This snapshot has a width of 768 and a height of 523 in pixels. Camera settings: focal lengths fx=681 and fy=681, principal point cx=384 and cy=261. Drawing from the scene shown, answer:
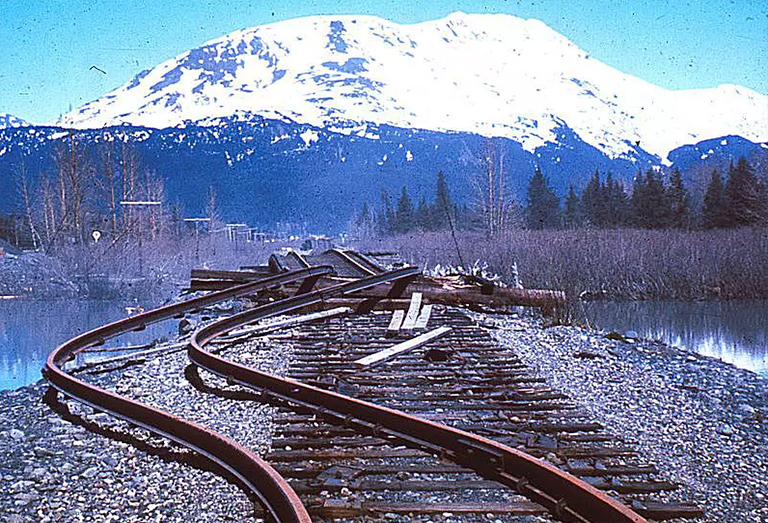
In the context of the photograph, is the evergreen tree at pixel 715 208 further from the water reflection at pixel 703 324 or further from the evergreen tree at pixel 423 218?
the evergreen tree at pixel 423 218

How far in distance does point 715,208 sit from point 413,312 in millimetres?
44483

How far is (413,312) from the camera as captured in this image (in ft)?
31.1

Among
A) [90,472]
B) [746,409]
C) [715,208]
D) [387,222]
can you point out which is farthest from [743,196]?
[90,472]

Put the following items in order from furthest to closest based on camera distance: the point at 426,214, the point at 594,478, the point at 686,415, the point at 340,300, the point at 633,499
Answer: the point at 426,214 → the point at 340,300 → the point at 686,415 → the point at 594,478 → the point at 633,499

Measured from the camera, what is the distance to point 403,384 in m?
5.55

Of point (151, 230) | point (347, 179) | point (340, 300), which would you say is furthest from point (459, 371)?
point (347, 179)

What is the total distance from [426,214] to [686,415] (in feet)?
220

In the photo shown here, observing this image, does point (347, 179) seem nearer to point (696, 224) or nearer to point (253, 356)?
point (696, 224)

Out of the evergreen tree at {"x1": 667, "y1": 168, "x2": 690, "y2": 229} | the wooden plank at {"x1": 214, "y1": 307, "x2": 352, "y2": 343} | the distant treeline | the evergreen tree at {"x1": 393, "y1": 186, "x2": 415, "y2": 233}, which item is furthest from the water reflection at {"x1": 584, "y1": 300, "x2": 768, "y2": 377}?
the evergreen tree at {"x1": 393, "y1": 186, "x2": 415, "y2": 233}

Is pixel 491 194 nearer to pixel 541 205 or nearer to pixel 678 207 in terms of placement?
pixel 678 207

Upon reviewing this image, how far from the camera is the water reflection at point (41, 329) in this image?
10182 millimetres

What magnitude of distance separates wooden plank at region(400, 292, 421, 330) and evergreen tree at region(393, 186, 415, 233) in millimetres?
61985

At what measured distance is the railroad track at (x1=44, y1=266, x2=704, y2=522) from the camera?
2973 millimetres

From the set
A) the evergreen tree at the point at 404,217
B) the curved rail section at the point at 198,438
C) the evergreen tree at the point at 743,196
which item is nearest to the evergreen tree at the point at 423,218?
the evergreen tree at the point at 404,217
